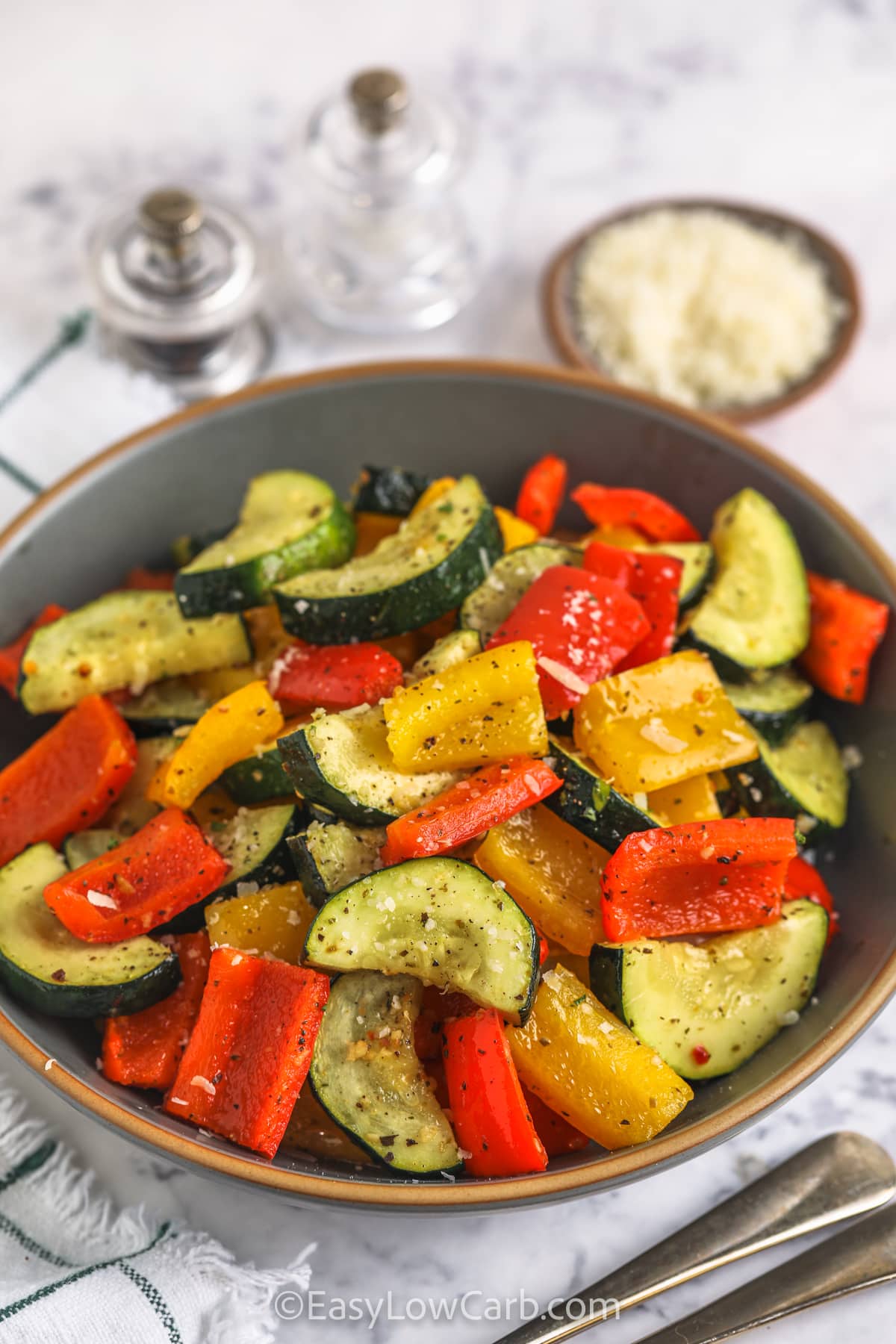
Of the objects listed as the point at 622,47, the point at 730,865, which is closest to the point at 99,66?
the point at 622,47

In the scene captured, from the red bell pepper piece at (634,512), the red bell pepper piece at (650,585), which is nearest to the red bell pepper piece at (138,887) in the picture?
the red bell pepper piece at (650,585)

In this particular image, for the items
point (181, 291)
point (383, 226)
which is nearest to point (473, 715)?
point (181, 291)

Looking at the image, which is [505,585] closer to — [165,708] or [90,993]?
[165,708]

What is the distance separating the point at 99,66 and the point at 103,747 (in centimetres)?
292

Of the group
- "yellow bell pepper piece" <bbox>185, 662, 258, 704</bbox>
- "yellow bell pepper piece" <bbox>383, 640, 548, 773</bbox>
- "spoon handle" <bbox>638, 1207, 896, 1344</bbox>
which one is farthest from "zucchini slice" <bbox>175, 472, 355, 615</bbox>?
"spoon handle" <bbox>638, 1207, 896, 1344</bbox>

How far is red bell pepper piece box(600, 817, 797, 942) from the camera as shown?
2.05m

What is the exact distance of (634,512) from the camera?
272cm

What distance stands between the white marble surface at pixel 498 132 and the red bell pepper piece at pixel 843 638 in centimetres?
88

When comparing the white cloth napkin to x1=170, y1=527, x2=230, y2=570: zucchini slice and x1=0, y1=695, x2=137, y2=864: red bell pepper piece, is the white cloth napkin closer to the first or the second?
x1=0, y1=695, x2=137, y2=864: red bell pepper piece

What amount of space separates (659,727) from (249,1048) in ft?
2.85

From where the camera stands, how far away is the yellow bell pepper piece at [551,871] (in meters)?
2.10

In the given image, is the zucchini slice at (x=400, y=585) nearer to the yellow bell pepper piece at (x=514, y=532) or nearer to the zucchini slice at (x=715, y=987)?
the yellow bell pepper piece at (x=514, y=532)

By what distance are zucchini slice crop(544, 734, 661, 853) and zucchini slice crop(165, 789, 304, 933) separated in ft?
1.55

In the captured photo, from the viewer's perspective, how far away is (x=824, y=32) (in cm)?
429
